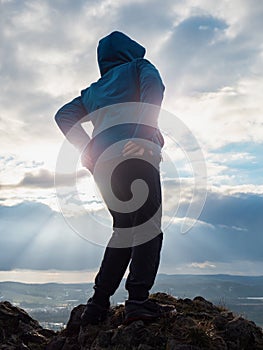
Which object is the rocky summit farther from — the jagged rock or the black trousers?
the black trousers

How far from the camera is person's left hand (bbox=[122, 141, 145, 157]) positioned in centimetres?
523

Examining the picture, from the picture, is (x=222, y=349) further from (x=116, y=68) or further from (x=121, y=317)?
(x=116, y=68)

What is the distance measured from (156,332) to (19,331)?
2619mm

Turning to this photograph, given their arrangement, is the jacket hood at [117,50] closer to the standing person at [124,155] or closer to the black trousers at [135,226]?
the standing person at [124,155]

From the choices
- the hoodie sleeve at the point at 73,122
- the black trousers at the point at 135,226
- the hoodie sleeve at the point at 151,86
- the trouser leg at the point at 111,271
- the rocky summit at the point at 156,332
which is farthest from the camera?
the hoodie sleeve at the point at 73,122

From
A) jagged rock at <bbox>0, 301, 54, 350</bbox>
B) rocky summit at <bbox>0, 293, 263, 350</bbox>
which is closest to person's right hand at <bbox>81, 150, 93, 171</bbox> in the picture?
rocky summit at <bbox>0, 293, 263, 350</bbox>

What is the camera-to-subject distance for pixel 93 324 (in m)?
6.19

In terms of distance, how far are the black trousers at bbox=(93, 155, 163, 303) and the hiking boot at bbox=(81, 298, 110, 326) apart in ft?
1.59

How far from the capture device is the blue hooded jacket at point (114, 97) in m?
5.46

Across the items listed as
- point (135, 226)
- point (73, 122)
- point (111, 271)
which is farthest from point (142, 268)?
point (73, 122)

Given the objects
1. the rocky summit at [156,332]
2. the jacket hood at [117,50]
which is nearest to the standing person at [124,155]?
the jacket hood at [117,50]

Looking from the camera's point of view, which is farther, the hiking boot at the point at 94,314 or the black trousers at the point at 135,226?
the hiking boot at the point at 94,314

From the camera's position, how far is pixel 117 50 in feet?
20.8

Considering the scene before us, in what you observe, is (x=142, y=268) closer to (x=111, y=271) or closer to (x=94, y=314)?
(x=111, y=271)
